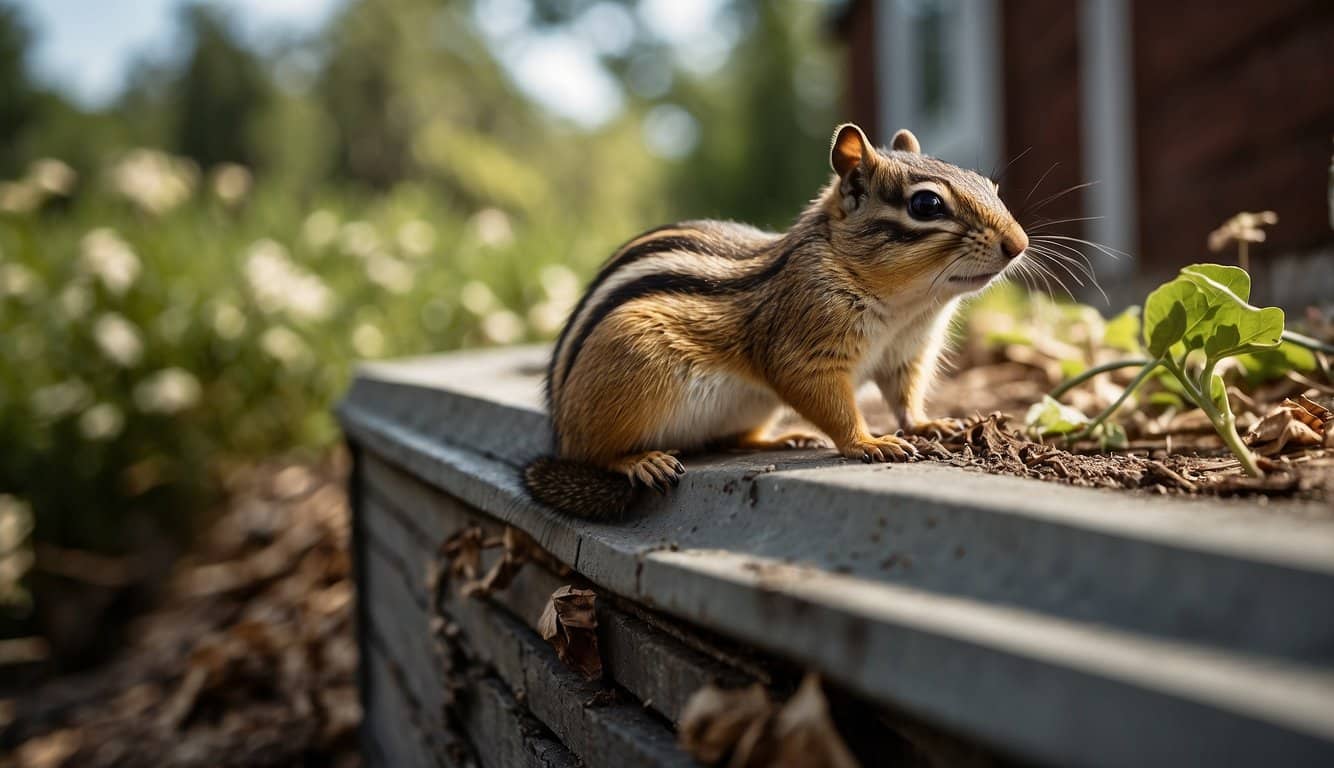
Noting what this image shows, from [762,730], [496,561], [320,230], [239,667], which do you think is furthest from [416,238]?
[762,730]

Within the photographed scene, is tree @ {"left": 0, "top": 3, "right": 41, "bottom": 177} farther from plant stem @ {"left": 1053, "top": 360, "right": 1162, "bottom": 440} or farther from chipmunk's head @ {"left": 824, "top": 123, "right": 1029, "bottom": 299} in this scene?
plant stem @ {"left": 1053, "top": 360, "right": 1162, "bottom": 440}

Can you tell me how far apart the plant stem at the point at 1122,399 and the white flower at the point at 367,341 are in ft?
15.2

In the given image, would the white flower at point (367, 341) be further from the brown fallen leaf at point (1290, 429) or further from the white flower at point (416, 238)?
the brown fallen leaf at point (1290, 429)

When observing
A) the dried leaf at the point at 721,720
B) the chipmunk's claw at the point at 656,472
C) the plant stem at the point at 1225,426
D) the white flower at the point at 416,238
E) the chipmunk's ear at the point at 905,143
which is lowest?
the dried leaf at the point at 721,720

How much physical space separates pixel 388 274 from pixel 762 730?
5455 millimetres

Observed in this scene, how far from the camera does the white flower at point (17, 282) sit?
564cm

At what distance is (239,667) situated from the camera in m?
4.09

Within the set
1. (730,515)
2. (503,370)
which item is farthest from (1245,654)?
(503,370)

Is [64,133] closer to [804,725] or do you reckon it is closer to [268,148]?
[268,148]

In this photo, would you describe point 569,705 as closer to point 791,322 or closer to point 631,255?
point 791,322

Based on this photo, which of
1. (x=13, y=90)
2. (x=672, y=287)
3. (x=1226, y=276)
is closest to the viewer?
(x=1226, y=276)

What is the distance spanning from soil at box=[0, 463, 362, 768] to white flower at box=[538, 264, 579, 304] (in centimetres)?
159

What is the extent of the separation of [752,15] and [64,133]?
20679 mm

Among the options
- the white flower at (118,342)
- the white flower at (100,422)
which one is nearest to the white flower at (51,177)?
the white flower at (118,342)
